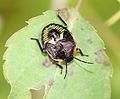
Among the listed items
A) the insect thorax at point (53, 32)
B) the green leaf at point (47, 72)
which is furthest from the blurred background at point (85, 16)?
the green leaf at point (47, 72)

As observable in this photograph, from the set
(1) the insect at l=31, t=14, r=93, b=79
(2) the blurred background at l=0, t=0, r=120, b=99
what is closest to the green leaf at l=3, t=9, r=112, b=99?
(1) the insect at l=31, t=14, r=93, b=79

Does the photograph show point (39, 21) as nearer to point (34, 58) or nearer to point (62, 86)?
point (34, 58)

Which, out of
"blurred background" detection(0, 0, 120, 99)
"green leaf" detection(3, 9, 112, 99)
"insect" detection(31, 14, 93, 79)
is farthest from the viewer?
"blurred background" detection(0, 0, 120, 99)

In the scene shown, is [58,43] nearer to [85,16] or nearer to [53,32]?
[53,32]

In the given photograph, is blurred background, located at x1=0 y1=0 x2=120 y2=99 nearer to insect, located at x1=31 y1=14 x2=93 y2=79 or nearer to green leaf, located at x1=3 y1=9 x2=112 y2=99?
insect, located at x1=31 y1=14 x2=93 y2=79

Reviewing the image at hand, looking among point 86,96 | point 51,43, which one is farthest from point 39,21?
point 86,96
